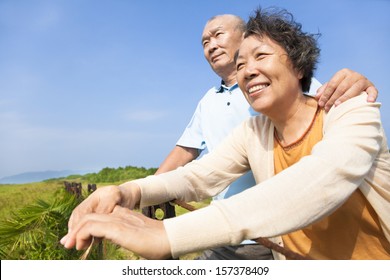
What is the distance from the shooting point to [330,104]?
6.12 feet

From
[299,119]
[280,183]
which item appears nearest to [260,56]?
[299,119]

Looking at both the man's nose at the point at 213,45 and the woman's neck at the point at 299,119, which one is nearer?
the woman's neck at the point at 299,119

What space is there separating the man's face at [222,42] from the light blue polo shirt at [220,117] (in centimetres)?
21

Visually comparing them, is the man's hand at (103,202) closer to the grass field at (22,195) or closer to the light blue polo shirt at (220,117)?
the light blue polo shirt at (220,117)

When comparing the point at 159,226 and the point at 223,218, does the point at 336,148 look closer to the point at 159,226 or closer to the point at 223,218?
the point at 223,218

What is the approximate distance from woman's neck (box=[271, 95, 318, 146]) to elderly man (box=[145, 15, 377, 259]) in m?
0.58

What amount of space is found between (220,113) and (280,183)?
1897 mm

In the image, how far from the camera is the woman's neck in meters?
2.00

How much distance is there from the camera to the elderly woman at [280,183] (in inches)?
49.8

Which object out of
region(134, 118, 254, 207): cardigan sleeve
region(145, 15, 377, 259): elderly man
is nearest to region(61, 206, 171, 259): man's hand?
region(134, 118, 254, 207): cardigan sleeve

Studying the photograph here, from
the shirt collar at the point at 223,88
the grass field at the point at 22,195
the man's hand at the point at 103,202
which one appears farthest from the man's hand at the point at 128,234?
the grass field at the point at 22,195
